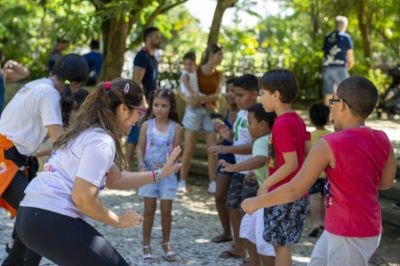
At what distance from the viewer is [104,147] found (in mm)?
3578

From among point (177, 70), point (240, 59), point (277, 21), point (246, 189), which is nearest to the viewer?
point (246, 189)

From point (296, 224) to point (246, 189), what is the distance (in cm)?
109

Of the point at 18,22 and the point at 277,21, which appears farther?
the point at 18,22

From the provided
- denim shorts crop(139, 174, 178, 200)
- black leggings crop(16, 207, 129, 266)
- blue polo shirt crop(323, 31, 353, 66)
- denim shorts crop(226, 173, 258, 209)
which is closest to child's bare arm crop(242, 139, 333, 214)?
black leggings crop(16, 207, 129, 266)

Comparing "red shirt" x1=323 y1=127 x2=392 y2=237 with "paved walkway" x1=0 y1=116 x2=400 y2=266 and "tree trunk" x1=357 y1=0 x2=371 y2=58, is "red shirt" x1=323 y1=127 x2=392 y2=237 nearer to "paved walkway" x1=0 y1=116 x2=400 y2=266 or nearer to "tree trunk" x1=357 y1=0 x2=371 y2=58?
"paved walkway" x1=0 y1=116 x2=400 y2=266

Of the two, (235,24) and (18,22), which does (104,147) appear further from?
(18,22)

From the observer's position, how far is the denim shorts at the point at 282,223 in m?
4.92

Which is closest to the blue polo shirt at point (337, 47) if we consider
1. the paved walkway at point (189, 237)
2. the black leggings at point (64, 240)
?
the paved walkway at point (189, 237)

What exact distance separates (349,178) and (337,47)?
899cm

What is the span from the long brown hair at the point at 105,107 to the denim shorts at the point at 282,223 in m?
1.49

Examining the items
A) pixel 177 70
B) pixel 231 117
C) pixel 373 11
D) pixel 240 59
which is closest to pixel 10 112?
pixel 231 117

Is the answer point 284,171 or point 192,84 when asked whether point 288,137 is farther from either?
point 192,84

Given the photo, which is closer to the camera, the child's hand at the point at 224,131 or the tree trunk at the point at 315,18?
the child's hand at the point at 224,131

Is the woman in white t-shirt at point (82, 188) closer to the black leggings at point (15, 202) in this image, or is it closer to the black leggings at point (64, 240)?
the black leggings at point (64, 240)
